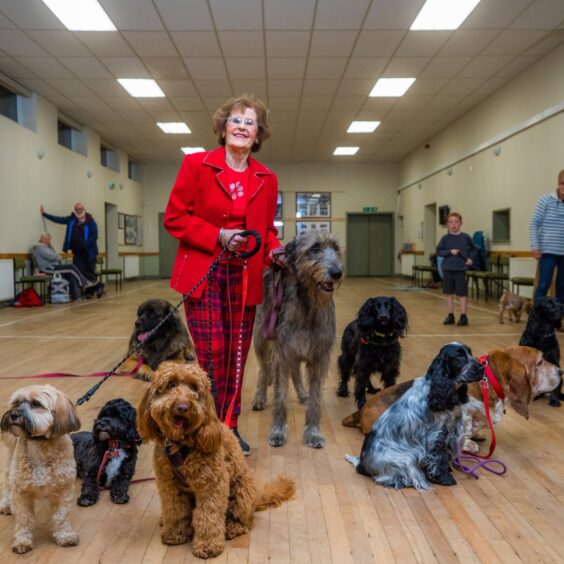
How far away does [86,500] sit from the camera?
2439 mm

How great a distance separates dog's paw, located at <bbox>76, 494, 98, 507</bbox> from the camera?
243 centimetres

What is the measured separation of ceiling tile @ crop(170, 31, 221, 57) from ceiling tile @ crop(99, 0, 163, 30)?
1.44 ft

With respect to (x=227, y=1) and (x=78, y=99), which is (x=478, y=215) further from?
(x=78, y=99)

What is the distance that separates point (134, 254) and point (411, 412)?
1789 cm

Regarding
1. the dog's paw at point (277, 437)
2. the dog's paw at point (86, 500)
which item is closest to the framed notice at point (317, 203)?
the dog's paw at point (277, 437)

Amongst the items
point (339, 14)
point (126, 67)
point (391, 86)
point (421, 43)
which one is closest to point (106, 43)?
point (126, 67)

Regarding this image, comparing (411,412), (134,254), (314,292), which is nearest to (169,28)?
(314,292)

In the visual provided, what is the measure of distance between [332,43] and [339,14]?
1.06 metres

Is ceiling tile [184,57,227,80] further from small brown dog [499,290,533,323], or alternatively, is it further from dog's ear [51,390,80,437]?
dog's ear [51,390,80,437]

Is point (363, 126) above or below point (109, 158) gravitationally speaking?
above

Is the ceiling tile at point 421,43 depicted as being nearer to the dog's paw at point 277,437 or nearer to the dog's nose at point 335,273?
the dog's nose at point 335,273

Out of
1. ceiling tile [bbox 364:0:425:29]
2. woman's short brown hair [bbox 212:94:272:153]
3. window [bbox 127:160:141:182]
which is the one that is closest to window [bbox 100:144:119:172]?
window [bbox 127:160:141:182]

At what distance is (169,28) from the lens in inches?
325

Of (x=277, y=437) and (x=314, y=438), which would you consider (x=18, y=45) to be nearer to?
(x=277, y=437)
